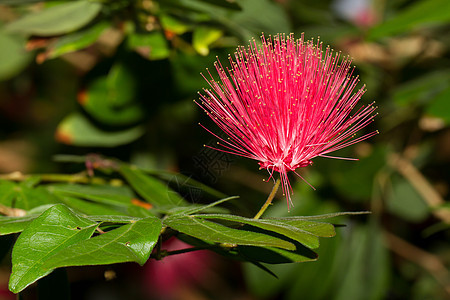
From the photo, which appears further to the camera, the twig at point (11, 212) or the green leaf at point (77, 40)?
the green leaf at point (77, 40)

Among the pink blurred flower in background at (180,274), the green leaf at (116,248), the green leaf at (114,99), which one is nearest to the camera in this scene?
the green leaf at (116,248)

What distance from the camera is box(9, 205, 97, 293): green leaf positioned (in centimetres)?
52

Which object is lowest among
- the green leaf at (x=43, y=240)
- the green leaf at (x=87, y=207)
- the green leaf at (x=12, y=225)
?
the green leaf at (x=87, y=207)

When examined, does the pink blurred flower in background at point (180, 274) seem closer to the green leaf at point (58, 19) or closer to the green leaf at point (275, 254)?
the green leaf at point (58, 19)

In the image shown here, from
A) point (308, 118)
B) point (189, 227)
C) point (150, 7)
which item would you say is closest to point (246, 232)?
point (189, 227)

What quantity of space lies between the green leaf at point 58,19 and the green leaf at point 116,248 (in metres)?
0.48

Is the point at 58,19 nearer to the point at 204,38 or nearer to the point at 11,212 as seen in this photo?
the point at 204,38

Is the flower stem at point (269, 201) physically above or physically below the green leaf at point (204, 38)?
below

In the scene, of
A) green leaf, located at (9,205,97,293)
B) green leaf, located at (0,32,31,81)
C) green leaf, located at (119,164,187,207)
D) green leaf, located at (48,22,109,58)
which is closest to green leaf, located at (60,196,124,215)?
green leaf, located at (119,164,187,207)

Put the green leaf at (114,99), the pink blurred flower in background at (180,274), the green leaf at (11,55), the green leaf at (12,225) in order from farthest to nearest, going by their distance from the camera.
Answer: the pink blurred flower in background at (180,274), the green leaf at (11,55), the green leaf at (114,99), the green leaf at (12,225)

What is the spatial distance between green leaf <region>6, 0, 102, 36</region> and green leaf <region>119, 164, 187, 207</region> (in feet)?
0.92

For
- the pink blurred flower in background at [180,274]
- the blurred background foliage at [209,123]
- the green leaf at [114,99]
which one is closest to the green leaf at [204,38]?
the blurred background foliage at [209,123]

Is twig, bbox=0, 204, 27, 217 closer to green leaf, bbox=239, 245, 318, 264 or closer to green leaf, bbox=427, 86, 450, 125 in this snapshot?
green leaf, bbox=239, 245, 318, 264

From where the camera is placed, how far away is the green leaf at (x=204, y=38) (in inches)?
37.1
